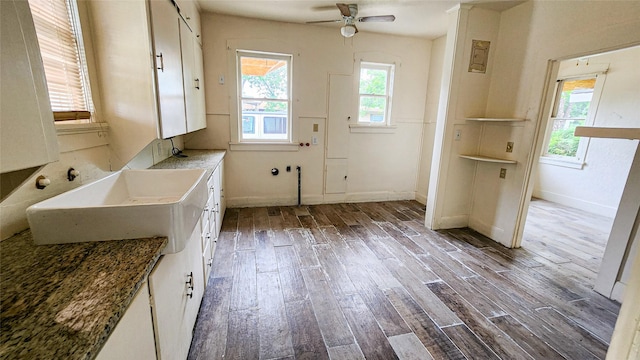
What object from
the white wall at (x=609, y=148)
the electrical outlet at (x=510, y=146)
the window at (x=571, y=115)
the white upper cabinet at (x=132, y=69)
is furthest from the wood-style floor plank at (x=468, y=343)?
the window at (x=571, y=115)

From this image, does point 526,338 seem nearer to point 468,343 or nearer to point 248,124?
point 468,343

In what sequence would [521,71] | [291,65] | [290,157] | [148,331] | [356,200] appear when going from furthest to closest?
[356,200], [290,157], [291,65], [521,71], [148,331]

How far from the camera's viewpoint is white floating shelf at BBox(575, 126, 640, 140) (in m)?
1.70

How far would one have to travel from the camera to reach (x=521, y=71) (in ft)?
9.43

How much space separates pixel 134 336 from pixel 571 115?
21.0 feet

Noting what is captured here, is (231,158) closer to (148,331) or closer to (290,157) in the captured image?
(290,157)

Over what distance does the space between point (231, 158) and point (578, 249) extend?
457cm

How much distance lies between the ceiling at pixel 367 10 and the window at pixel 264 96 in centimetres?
55

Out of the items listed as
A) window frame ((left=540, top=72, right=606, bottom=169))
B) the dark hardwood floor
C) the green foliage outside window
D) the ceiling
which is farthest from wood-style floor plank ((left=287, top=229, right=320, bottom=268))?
the green foliage outside window

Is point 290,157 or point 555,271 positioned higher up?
point 290,157

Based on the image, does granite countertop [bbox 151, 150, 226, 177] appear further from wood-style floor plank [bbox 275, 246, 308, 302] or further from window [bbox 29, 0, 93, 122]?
wood-style floor plank [bbox 275, 246, 308, 302]

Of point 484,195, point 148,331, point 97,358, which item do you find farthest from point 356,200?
point 97,358

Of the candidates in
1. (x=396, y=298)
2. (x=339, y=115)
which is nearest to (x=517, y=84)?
(x=339, y=115)

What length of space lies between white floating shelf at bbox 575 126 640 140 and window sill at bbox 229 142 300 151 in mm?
3185
